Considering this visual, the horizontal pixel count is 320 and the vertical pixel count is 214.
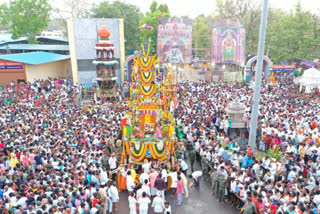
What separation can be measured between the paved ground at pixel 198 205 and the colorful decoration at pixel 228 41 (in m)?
21.9

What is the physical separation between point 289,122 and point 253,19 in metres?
27.0

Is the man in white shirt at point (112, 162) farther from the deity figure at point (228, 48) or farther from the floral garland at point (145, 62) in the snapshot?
the deity figure at point (228, 48)

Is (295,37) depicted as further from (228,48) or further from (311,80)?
(311,80)

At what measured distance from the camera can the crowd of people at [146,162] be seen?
7285mm

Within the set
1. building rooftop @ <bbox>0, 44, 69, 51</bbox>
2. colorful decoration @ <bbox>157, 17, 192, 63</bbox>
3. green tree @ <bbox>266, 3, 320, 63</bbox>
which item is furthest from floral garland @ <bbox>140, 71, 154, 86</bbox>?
building rooftop @ <bbox>0, 44, 69, 51</bbox>

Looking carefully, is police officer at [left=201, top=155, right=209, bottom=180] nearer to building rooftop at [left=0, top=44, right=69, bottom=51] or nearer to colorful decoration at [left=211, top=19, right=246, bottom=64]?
colorful decoration at [left=211, top=19, right=246, bottom=64]

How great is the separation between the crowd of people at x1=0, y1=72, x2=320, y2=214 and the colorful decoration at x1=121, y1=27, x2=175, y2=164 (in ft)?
2.00

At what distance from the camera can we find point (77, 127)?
42.0 feet

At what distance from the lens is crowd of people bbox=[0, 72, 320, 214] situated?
287 inches

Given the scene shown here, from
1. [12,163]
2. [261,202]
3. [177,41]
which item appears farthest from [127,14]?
[261,202]

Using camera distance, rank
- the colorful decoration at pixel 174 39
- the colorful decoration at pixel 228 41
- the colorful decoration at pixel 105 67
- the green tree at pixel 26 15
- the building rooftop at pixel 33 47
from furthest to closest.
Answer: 1. the building rooftop at pixel 33 47
2. the green tree at pixel 26 15
3. the colorful decoration at pixel 228 41
4. the colorful decoration at pixel 174 39
5. the colorful decoration at pixel 105 67

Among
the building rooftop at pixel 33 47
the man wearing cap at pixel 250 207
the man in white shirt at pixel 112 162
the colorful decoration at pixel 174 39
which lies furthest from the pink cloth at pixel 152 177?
the building rooftop at pixel 33 47

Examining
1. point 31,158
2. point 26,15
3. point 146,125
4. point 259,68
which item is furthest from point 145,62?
point 26,15

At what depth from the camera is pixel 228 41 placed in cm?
2930
